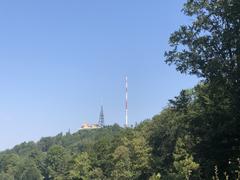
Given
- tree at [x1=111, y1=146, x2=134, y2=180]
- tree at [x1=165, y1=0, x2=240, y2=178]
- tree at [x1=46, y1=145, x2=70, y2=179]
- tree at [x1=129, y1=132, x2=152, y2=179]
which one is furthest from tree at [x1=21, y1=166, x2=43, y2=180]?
tree at [x1=165, y1=0, x2=240, y2=178]

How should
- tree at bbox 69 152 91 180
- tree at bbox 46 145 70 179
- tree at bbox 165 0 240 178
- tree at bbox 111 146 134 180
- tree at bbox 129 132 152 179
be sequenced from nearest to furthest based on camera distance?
tree at bbox 165 0 240 178 → tree at bbox 129 132 152 179 → tree at bbox 111 146 134 180 → tree at bbox 69 152 91 180 → tree at bbox 46 145 70 179

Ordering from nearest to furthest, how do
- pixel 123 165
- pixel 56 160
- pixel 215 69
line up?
pixel 215 69 < pixel 123 165 < pixel 56 160

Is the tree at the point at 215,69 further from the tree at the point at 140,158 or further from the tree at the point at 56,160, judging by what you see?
the tree at the point at 56,160

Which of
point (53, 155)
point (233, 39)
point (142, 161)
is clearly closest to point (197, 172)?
point (233, 39)

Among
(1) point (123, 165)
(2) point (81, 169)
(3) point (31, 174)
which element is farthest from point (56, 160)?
(1) point (123, 165)

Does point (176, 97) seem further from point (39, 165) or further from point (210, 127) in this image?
point (39, 165)

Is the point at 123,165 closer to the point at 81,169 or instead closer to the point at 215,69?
the point at 81,169

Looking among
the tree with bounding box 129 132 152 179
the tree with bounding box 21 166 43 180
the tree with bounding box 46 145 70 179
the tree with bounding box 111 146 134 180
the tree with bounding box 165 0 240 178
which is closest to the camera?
the tree with bounding box 165 0 240 178

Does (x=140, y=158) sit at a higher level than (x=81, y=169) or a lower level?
lower

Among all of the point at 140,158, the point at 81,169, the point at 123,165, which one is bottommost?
the point at 123,165

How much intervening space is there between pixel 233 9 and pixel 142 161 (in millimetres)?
46127

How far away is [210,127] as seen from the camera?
95.5ft

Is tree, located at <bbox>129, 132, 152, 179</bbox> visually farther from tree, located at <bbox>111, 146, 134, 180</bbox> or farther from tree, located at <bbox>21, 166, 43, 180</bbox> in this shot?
tree, located at <bbox>21, 166, 43, 180</bbox>

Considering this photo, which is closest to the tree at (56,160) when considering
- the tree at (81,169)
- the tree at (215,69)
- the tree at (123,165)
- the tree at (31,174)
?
the tree at (31,174)
